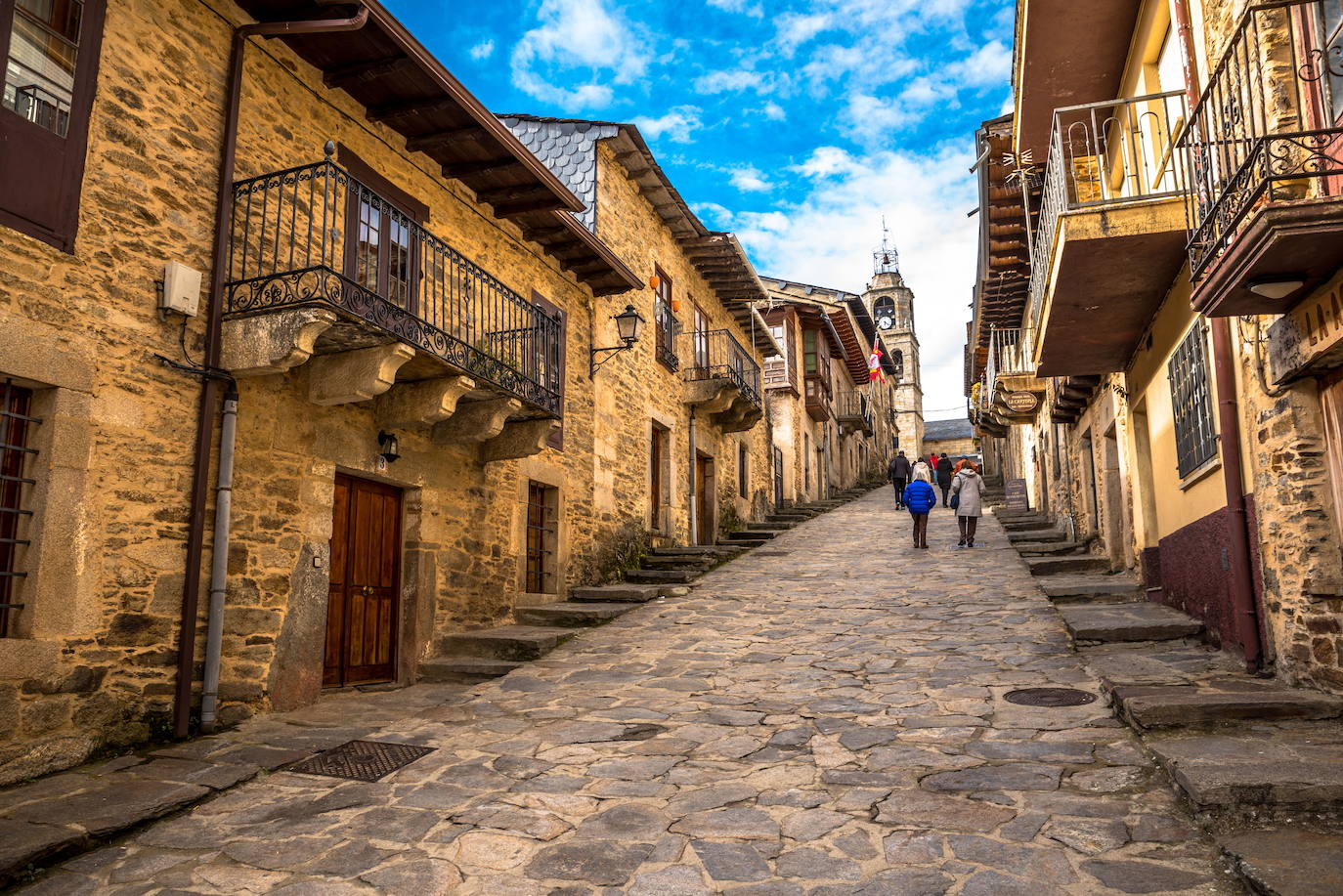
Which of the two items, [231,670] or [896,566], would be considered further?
[896,566]

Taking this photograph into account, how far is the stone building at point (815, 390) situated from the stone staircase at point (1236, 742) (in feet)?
52.4

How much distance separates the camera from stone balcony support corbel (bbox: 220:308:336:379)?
5.96 meters

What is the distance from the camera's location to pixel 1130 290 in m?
7.24

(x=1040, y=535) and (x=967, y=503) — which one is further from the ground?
(x=967, y=503)

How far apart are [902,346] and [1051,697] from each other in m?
50.0

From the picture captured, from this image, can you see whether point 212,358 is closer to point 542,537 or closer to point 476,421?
point 476,421

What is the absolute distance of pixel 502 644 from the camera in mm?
8695

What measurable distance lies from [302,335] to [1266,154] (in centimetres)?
555

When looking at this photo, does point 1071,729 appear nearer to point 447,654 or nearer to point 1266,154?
point 1266,154

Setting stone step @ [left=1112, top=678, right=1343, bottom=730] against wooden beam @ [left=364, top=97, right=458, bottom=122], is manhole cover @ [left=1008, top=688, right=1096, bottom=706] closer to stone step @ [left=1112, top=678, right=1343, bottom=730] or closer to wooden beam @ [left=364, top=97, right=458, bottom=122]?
stone step @ [left=1112, top=678, right=1343, bottom=730]

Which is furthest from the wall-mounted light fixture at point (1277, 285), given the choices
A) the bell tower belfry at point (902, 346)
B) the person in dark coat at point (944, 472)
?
the bell tower belfry at point (902, 346)

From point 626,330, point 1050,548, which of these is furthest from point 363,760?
point 1050,548

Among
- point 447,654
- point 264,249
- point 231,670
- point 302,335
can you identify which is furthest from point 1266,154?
point 447,654

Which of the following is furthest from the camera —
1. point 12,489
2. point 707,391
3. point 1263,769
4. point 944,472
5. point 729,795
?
point 944,472
